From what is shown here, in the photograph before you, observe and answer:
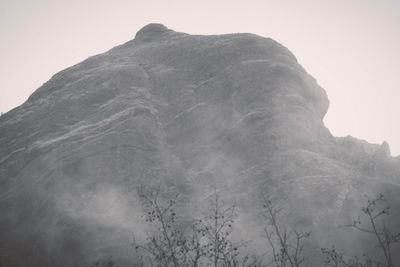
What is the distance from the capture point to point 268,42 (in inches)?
1642

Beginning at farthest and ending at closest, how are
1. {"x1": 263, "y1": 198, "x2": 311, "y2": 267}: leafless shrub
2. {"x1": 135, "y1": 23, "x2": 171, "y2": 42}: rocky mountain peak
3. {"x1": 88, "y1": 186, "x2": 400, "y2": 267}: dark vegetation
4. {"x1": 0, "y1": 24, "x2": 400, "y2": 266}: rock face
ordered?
{"x1": 135, "y1": 23, "x2": 171, "y2": 42}: rocky mountain peak
{"x1": 0, "y1": 24, "x2": 400, "y2": 266}: rock face
{"x1": 88, "y1": 186, "x2": 400, "y2": 267}: dark vegetation
{"x1": 263, "y1": 198, "x2": 311, "y2": 267}: leafless shrub

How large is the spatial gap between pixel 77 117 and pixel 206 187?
50.6 feet

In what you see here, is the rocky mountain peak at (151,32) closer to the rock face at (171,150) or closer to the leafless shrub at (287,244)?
the rock face at (171,150)

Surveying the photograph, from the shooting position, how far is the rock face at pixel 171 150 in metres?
24.4

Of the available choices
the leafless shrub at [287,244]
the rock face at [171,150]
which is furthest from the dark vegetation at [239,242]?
the rock face at [171,150]

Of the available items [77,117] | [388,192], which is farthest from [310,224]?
[77,117]

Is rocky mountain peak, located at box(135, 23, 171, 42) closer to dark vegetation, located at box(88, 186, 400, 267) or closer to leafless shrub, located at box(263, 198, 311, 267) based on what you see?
dark vegetation, located at box(88, 186, 400, 267)

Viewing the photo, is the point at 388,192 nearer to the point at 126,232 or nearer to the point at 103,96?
the point at 126,232

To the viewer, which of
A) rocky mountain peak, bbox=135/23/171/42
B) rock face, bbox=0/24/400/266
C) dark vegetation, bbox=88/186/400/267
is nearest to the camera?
dark vegetation, bbox=88/186/400/267

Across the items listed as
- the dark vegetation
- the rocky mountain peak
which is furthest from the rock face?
the rocky mountain peak

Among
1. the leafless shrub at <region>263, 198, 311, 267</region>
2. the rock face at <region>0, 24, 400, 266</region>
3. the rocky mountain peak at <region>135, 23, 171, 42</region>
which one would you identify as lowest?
the leafless shrub at <region>263, 198, 311, 267</region>

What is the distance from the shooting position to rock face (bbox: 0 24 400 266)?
2442 cm

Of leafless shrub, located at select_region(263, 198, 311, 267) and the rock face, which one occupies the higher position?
the rock face

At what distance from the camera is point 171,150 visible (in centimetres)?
3266
